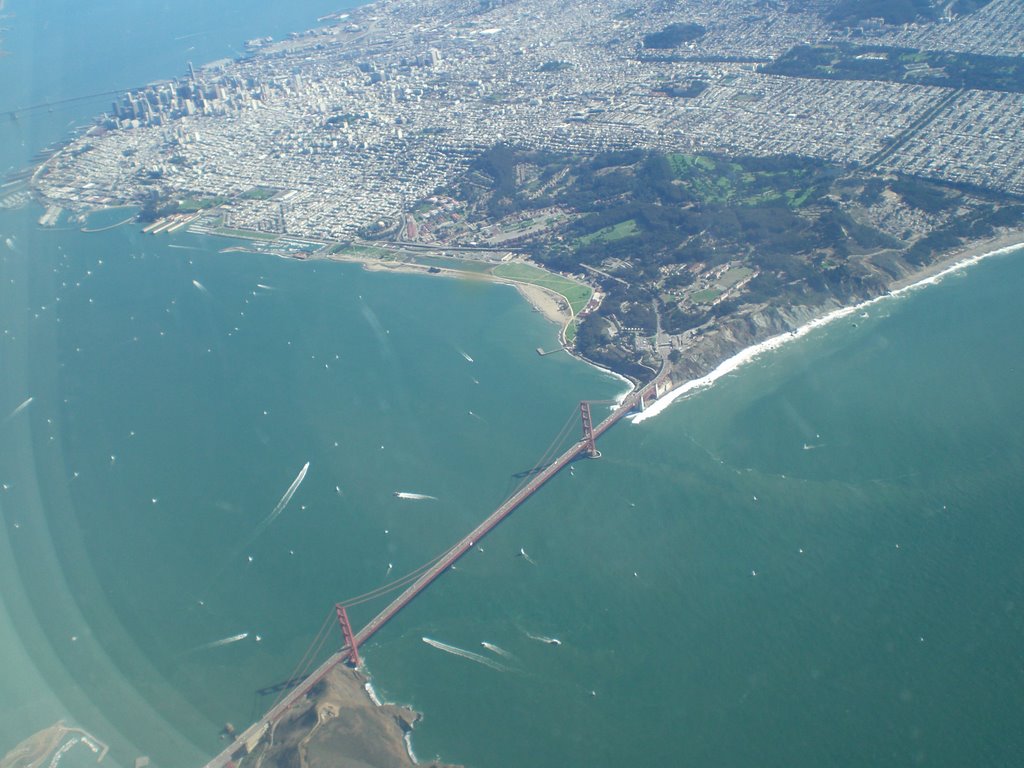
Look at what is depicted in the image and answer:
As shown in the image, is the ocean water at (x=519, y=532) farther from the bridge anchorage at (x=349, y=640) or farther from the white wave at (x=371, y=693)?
the bridge anchorage at (x=349, y=640)

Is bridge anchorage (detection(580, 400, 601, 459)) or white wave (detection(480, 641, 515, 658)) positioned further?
bridge anchorage (detection(580, 400, 601, 459))

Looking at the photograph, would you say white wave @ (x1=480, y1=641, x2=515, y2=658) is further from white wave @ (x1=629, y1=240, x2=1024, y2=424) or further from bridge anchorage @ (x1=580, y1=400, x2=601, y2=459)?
white wave @ (x1=629, y1=240, x2=1024, y2=424)

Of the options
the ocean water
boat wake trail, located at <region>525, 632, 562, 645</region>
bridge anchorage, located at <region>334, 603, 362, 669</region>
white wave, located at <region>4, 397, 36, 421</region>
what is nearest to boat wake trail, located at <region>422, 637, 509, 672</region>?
the ocean water

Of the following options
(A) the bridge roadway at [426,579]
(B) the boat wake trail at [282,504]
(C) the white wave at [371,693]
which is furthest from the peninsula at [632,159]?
(C) the white wave at [371,693]

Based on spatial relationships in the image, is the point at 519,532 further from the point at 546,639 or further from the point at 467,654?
the point at 467,654

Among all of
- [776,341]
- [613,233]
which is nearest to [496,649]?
[776,341]
